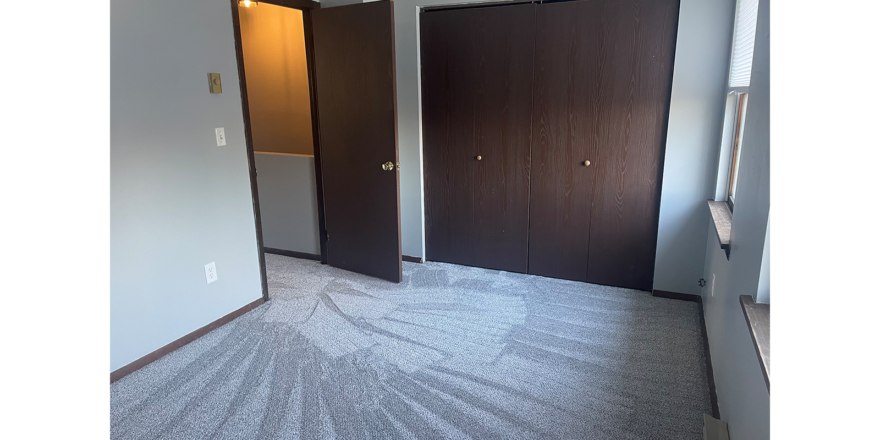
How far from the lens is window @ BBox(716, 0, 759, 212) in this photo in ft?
7.44

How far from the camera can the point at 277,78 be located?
4.14m

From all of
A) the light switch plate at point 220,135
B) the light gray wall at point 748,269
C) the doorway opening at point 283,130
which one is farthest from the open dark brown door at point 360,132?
the light gray wall at point 748,269

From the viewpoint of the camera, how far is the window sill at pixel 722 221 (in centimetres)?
216

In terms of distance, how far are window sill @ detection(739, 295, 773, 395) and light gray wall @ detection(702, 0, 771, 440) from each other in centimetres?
5

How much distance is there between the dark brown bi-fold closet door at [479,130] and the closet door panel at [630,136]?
19.7 inches

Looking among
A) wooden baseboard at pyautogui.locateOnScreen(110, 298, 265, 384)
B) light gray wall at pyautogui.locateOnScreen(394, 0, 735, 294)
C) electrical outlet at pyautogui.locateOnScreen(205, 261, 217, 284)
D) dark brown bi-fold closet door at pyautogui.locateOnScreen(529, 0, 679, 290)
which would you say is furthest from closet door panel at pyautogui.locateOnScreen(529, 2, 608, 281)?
electrical outlet at pyautogui.locateOnScreen(205, 261, 217, 284)

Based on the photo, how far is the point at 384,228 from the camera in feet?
11.8

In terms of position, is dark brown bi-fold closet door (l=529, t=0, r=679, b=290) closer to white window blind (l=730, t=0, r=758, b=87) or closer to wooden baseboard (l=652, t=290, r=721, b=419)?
wooden baseboard (l=652, t=290, r=721, b=419)

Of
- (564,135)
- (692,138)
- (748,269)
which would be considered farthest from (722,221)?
(564,135)

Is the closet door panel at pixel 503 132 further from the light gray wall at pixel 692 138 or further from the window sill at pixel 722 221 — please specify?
the window sill at pixel 722 221

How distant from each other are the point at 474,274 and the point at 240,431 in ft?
6.86
